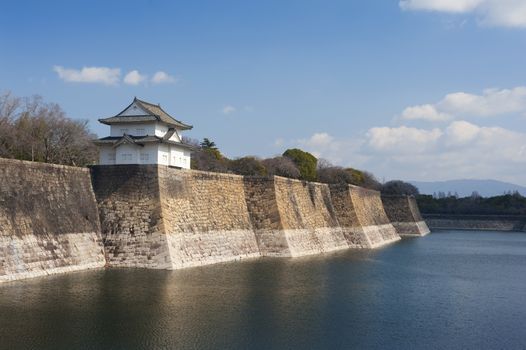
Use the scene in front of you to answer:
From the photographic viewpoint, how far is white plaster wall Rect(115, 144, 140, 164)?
25.2m

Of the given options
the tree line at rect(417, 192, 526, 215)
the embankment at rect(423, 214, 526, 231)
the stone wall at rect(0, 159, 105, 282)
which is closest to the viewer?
the stone wall at rect(0, 159, 105, 282)

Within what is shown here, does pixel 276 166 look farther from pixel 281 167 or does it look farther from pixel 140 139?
pixel 140 139

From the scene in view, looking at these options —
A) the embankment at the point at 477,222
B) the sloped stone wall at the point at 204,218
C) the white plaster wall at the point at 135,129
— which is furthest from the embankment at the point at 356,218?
the embankment at the point at 477,222

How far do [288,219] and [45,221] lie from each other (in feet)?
42.4

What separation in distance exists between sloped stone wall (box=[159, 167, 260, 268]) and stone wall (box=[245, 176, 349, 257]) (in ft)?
1.81

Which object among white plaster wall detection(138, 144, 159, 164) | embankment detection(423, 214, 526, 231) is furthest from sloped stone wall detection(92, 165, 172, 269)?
embankment detection(423, 214, 526, 231)

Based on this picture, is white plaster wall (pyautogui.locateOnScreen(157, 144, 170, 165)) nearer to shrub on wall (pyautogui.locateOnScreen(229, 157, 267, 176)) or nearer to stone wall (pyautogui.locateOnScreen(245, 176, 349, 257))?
stone wall (pyautogui.locateOnScreen(245, 176, 349, 257))

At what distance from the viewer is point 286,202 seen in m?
28.9

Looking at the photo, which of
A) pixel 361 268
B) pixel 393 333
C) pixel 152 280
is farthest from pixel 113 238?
pixel 393 333

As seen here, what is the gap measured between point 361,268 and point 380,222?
21.6 metres

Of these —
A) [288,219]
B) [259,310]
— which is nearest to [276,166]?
[288,219]

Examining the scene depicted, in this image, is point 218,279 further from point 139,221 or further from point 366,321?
point 366,321

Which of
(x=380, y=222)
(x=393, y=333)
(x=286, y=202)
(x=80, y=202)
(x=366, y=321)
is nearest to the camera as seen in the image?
(x=393, y=333)

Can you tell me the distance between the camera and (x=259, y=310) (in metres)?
13.5
